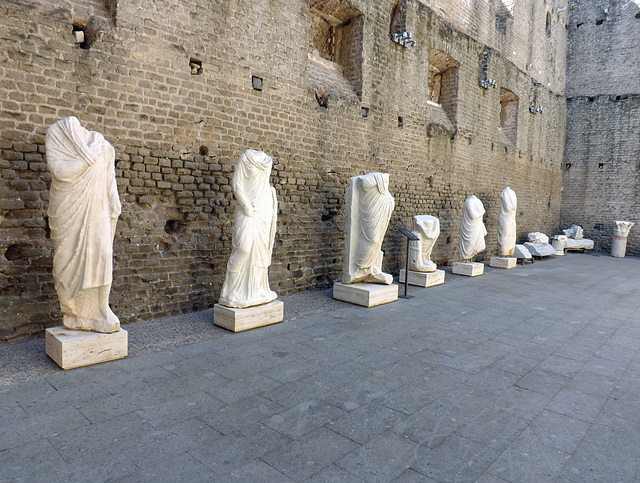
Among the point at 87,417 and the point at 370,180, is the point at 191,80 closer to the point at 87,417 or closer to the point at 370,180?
the point at 370,180

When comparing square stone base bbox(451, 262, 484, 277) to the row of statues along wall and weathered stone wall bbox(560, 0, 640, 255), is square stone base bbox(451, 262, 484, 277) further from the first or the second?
weathered stone wall bbox(560, 0, 640, 255)

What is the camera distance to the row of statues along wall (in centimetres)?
366

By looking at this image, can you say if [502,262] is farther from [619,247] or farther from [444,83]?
[619,247]

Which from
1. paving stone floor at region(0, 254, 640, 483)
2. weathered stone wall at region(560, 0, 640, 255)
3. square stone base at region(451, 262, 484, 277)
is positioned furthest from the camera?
weathered stone wall at region(560, 0, 640, 255)

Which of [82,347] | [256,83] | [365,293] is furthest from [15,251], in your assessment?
[365,293]

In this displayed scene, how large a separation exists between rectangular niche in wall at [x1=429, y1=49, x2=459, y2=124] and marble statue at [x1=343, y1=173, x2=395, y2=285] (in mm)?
5869

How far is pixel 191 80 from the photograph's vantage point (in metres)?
5.64

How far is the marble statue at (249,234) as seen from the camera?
5000mm

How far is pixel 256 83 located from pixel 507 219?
Result: 7399 mm

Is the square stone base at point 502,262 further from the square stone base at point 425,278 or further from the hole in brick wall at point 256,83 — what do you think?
the hole in brick wall at point 256,83

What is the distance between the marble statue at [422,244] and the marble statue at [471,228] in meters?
1.34

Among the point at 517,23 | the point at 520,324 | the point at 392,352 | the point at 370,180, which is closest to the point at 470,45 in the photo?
the point at 517,23

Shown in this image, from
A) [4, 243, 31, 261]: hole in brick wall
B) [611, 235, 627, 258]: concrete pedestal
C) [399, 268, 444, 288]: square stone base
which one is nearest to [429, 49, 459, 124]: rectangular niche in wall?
[399, 268, 444, 288]: square stone base

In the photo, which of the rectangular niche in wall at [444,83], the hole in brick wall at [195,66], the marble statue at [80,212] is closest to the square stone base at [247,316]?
the marble statue at [80,212]
